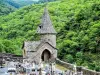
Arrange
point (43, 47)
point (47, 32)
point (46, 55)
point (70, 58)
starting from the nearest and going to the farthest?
point (43, 47) → point (46, 55) → point (47, 32) → point (70, 58)

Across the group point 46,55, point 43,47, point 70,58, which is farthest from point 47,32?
point 70,58

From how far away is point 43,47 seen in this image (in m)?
48.6

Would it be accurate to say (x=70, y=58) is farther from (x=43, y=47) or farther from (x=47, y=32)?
(x=43, y=47)

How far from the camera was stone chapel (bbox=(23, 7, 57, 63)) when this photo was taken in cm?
4762

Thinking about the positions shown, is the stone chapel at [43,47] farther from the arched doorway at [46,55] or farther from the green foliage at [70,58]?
the green foliage at [70,58]

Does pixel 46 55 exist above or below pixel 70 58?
above

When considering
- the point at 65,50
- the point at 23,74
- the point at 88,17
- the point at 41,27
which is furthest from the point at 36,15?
the point at 23,74

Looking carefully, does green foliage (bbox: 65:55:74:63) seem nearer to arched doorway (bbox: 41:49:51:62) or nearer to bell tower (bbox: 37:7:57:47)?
bell tower (bbox: 37:7:57:47)

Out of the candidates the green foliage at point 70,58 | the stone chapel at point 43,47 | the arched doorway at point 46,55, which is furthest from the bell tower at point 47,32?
the green foliage at point 70,58

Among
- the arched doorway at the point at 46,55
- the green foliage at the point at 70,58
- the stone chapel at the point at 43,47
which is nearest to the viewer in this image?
the stone chapel at the point at 43,47

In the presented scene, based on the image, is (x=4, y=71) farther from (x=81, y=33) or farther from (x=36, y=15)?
(x=36, y=15)

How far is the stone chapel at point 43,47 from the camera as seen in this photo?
156 ft

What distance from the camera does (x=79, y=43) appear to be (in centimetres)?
6191

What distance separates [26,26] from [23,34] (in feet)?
21.7
